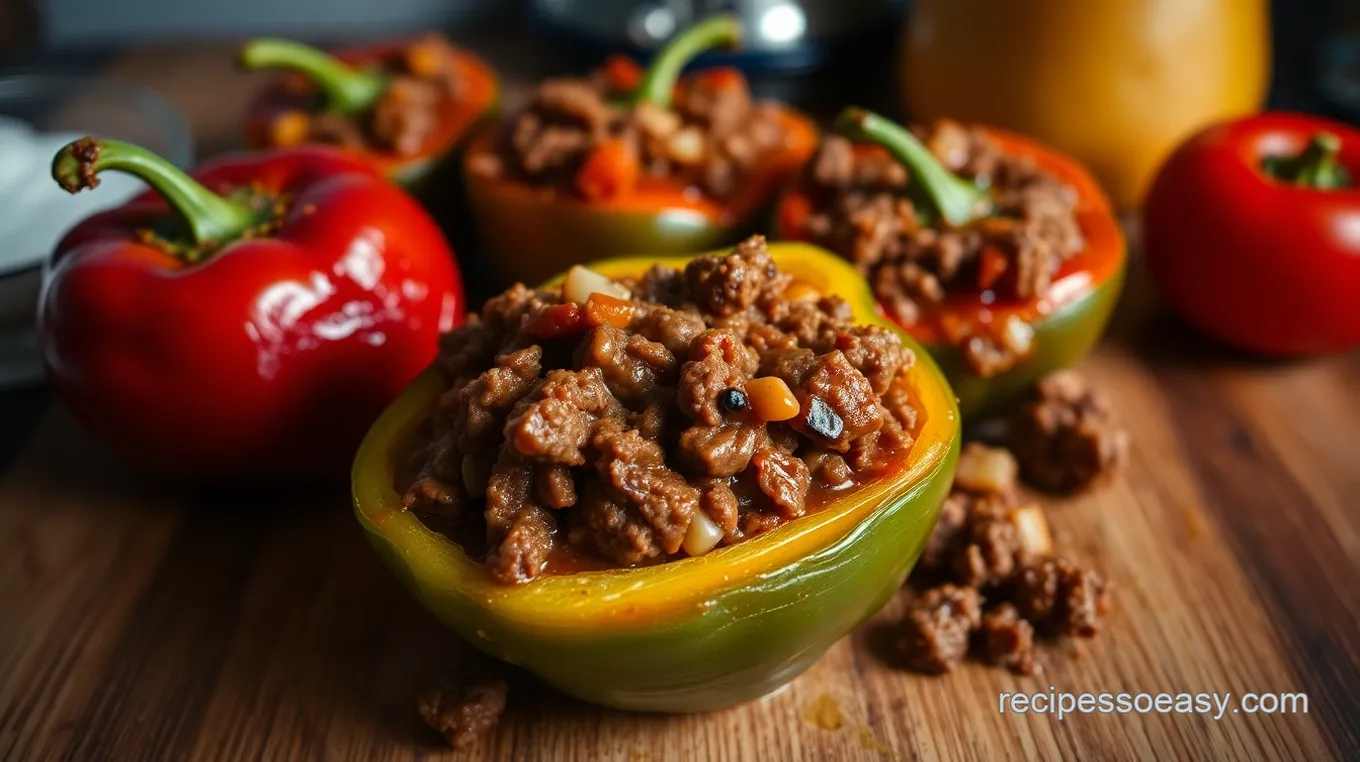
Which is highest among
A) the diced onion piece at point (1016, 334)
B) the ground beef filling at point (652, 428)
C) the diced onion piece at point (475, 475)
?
the ground beef filling at point (652, 428)

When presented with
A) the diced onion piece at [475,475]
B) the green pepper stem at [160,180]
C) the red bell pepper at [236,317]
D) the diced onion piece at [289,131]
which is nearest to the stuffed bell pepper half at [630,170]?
the red bell pepper at [236,317]

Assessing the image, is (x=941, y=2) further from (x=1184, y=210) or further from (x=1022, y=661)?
(x=1022, y=661)

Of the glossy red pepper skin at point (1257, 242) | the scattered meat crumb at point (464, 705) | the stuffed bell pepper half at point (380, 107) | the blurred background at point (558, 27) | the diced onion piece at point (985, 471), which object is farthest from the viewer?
the blurred background at point (558, 27)

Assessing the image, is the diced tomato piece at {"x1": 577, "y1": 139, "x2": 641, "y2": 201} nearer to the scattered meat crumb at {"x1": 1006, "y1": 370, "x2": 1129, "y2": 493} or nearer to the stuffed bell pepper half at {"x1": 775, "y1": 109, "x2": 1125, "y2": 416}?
the stuffed bell pepper half at {"x1": 775, "y1": 109, "x2": 1125, "y2": 416}

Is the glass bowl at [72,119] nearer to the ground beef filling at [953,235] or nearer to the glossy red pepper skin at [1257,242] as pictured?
the ground beef filling at [953,235]

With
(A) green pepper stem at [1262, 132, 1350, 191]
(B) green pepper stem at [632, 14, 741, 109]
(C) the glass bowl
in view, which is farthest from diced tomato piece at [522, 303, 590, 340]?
(A) green pepper stem at [1262, 132, 1350, 191]

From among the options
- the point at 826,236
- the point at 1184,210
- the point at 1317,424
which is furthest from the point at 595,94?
the point at 1317,424
